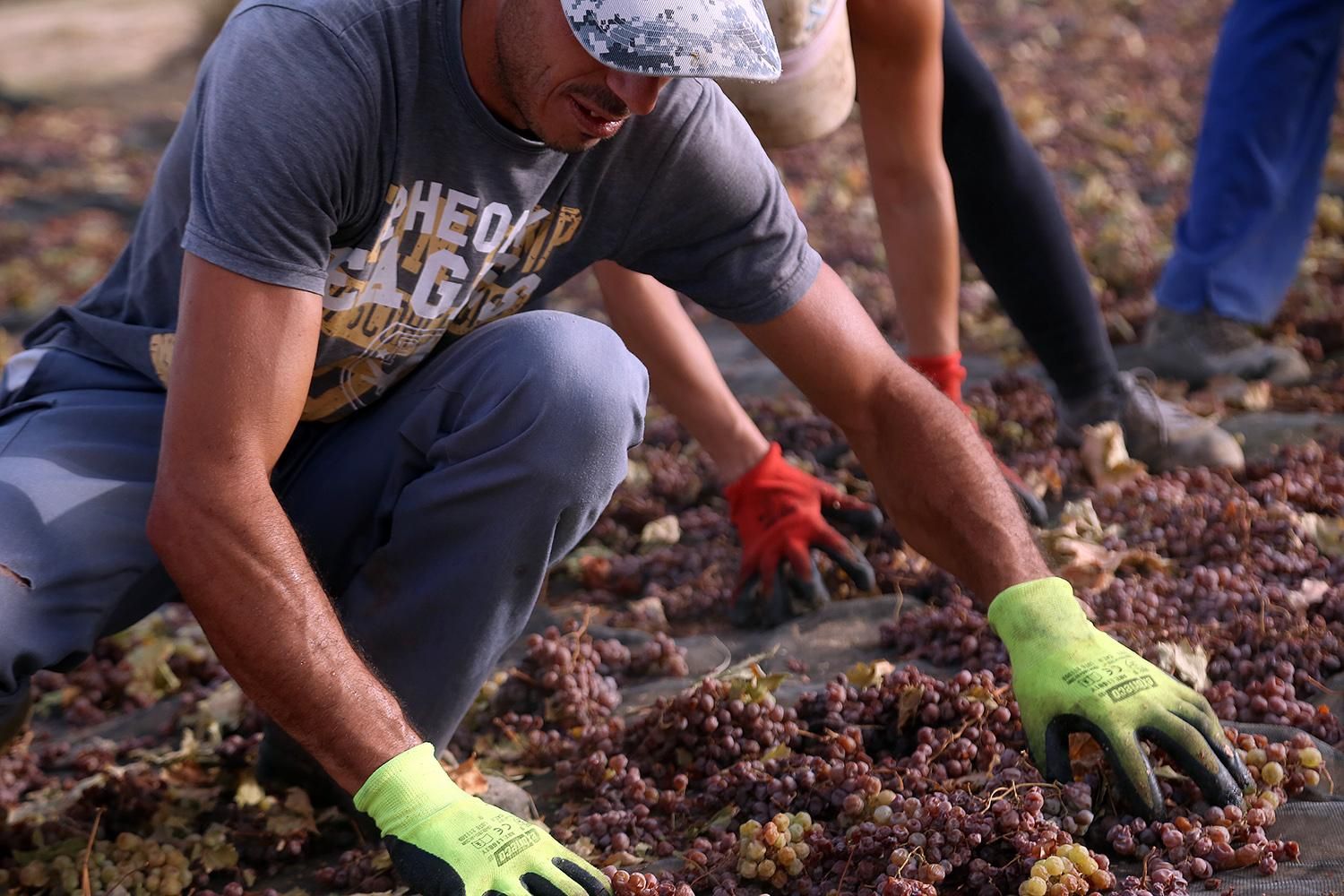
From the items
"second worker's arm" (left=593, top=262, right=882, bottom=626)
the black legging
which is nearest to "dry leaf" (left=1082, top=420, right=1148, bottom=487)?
the black legging

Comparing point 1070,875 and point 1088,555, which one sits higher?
point 1070,875

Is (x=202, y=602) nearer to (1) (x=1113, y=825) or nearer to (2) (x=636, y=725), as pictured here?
(2) (x=636, y=725)

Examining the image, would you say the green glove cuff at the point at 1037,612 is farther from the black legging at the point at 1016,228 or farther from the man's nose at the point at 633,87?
the black legging at the point at 1016,228

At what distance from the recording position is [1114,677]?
214 centimetres

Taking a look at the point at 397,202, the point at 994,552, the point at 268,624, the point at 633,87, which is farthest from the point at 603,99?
the point at 994,552

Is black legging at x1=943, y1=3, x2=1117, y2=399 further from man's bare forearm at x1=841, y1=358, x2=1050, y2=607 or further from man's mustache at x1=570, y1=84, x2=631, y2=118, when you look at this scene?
man's mustache at x1=570, y1=84, x2=631, y2=118

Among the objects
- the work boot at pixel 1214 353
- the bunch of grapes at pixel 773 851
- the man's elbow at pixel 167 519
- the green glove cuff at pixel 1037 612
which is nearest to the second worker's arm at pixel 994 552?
the green glove cuff at pixel 1037 612

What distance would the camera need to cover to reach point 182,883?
2285 mm

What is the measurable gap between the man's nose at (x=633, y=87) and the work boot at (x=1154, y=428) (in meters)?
1.97

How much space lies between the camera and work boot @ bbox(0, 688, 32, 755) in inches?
90.0

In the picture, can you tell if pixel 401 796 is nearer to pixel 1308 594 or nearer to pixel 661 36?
pixel 661 36

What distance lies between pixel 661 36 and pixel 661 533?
1.81m

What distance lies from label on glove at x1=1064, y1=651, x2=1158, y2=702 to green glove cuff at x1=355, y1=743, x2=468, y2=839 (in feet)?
3.10

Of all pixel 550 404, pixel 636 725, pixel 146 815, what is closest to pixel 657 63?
pixel 550 404
